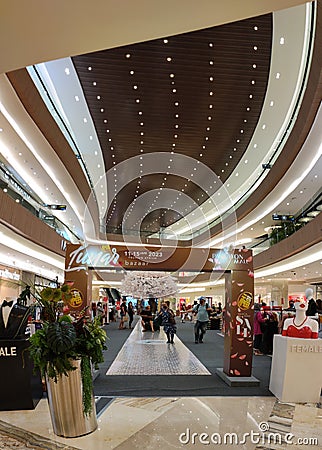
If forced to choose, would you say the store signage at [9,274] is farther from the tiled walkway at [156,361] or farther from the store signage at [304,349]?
the store signage at [304,349]

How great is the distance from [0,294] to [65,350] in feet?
47.2

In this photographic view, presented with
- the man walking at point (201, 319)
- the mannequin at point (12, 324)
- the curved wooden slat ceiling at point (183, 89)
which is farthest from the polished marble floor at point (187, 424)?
the curved wooden slat ceiling at point (183, 89)

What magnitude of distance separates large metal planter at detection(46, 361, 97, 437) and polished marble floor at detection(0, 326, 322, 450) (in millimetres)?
89

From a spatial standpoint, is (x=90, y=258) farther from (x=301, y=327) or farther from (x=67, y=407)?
(x=301, y=327)

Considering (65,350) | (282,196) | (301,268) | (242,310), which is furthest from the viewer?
(301,268)

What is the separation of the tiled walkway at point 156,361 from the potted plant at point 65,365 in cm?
370

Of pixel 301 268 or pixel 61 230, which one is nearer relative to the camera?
pixel 61 230

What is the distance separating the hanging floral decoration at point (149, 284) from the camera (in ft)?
63.9

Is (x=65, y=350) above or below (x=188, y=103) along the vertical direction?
below

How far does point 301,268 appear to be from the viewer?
64.5 feet

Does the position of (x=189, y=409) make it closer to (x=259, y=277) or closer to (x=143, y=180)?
(x=143, y=180)

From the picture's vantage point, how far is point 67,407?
13.8ft

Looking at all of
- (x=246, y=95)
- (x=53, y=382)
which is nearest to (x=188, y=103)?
(x=246, y=95)

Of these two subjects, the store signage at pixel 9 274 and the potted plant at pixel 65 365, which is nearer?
the potted plant at pixel 65 365
